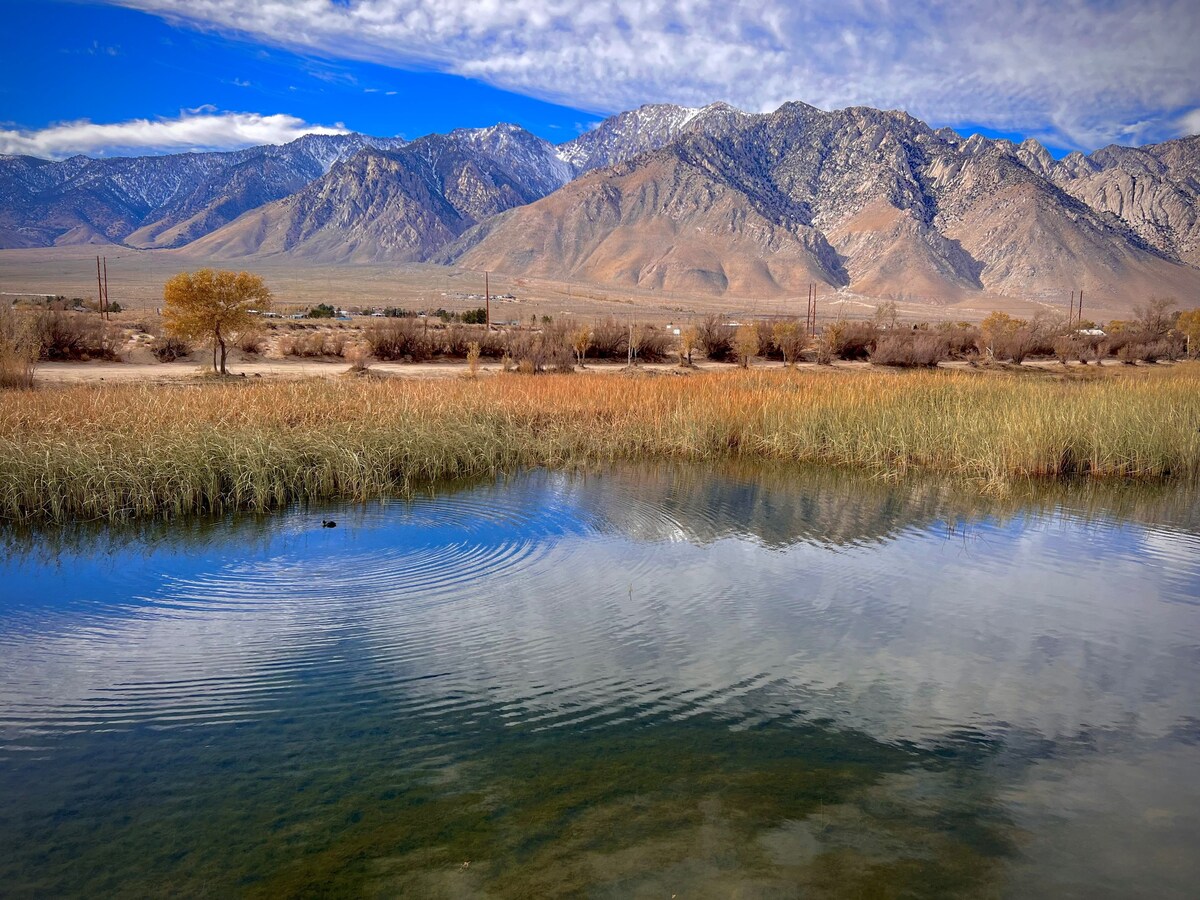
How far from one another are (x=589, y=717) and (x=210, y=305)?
22255 millimetres

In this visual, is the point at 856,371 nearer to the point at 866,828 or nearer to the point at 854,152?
the point at 866,828

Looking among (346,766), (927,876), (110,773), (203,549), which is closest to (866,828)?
(927,876)

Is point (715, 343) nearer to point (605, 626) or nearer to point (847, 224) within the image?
point (605, 626)

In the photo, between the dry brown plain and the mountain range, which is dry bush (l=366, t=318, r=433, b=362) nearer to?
the dry brown plain

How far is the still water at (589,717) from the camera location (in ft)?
13.0

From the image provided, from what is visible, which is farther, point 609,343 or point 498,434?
point 609,343

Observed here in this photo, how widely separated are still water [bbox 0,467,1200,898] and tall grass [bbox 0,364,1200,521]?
1.15 m

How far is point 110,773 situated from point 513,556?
442 cm

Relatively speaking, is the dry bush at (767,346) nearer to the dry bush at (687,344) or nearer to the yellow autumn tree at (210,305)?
the dry bush at (687,344)

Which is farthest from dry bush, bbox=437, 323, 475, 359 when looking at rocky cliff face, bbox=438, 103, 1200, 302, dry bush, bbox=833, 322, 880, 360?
rocky cliff face, bbox=438, 103, 1200, 302

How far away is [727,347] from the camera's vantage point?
33875 mm

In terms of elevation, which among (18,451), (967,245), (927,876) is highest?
(967,245)

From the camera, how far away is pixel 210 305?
2367 centimetres

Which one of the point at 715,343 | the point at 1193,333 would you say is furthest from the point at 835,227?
the point at 715,343
